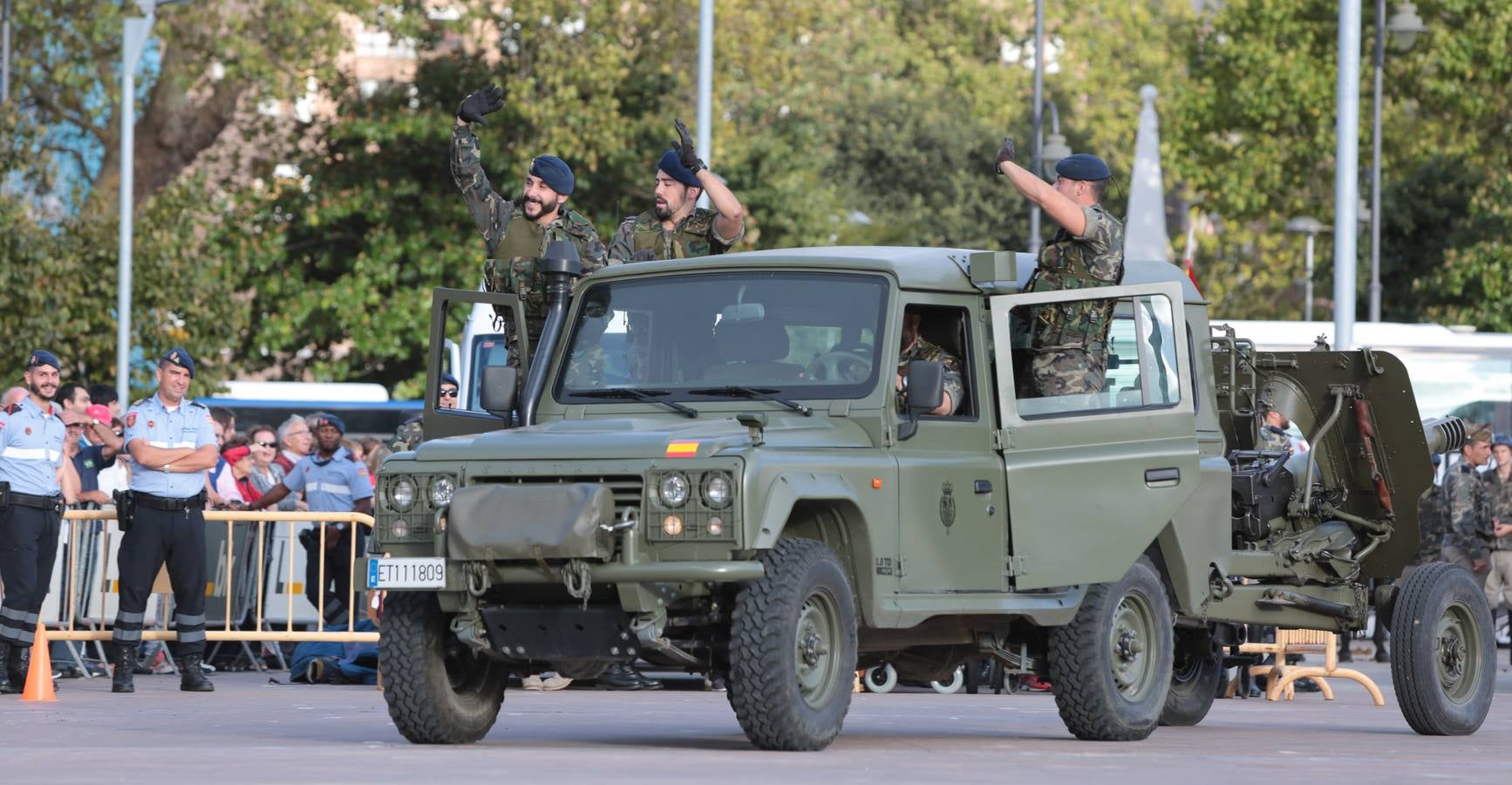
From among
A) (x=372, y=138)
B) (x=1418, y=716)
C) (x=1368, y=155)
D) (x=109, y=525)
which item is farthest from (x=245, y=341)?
(x=1418, y=716)

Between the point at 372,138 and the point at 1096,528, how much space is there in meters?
29.8

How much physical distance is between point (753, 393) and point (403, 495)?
4.89 feet

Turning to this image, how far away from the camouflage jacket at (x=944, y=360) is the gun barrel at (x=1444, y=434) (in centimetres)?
318

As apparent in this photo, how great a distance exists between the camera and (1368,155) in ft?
169

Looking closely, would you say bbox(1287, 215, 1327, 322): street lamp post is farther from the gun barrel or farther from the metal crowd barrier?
the gun barrel

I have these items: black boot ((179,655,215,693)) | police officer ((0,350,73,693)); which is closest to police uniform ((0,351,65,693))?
police officer ((0,350,73,693))

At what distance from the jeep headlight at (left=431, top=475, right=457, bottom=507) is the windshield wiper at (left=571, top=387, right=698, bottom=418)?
3.36 ft

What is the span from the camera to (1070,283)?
1209cm

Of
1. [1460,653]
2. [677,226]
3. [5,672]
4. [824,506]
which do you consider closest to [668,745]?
[824,506]

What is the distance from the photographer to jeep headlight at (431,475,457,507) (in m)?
10.6

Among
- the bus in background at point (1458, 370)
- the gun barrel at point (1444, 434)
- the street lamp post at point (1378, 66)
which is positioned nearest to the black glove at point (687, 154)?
the gun barrel at point (1444, 434)

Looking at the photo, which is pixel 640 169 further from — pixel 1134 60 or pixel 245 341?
pixel 1134 60

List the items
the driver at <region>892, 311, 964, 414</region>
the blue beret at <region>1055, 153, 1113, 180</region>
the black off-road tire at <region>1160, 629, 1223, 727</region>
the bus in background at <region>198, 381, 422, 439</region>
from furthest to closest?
1. the bus in background at <region>198, 381, 422, 439</region>
2. the black off-road tire at <region>1160, 629, 1223, 727</region>
3. the blue beret at <region>1055, 153, 1113, 180</region>
4. the driver at <region>892, 311, 964, 414</region>

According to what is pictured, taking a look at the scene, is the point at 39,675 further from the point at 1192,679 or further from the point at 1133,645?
the point at 1133,645
